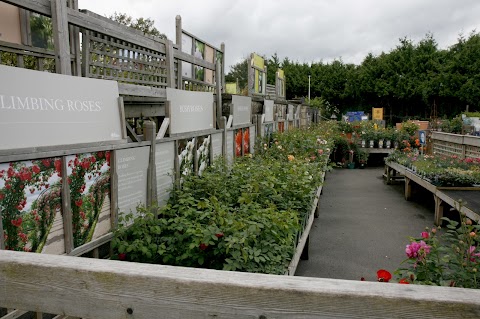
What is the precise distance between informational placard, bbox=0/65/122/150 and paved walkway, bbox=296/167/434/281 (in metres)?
3.12

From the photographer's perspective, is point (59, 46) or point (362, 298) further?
point (59, 46)

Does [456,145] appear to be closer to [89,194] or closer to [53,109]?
[89,194]

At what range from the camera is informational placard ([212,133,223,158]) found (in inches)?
226

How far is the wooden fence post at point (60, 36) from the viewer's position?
8.70ft

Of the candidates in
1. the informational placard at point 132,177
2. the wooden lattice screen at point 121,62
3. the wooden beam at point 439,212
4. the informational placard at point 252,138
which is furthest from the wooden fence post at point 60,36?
the wooden beam at point 439,212

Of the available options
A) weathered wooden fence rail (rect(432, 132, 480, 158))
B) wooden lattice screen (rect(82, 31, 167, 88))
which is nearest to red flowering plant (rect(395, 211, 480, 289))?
wooden lattice screen (rect(82, 31, 167, 88))

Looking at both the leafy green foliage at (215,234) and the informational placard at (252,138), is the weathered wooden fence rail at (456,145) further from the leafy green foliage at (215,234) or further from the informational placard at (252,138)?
the leafy green foliage at (215,234)

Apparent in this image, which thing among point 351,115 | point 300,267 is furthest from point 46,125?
point 351,115

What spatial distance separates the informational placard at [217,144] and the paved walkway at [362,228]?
6.34 ft

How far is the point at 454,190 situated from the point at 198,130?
5.27m

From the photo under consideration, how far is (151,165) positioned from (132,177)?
311 mm

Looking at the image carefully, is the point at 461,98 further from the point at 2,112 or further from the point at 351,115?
the point at 2,112

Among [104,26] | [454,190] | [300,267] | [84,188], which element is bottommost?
[300,267]

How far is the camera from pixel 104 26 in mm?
3283
